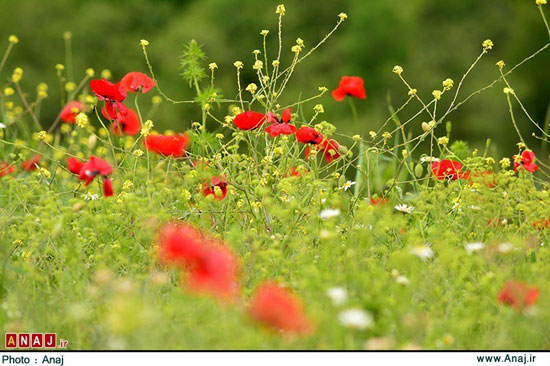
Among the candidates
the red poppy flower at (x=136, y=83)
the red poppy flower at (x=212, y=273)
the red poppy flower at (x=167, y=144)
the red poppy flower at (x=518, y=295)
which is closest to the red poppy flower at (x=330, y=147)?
the red poppy flower at (x=167, y=144)

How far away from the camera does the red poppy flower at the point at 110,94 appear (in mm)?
2570

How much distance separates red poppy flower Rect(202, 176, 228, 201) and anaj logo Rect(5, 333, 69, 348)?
781mm

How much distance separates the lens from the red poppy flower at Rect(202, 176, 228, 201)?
8.20 feet

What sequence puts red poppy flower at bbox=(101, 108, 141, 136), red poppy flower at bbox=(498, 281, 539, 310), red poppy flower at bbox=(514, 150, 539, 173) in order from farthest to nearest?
1. red poppy flower at bbox=(101, 108, 141, 136)
2. red poppy flower at bbox=(514, 150, 539, 173)
3. red poppy flower at bbox=(498, 281, 539, 310)

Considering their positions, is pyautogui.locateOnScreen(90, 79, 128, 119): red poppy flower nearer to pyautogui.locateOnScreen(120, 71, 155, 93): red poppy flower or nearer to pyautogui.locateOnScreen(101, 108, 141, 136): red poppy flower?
pyautogui.locateOnScreen(120, 71, 155, 93): red poppy flower

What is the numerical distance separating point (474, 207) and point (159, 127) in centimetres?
1586

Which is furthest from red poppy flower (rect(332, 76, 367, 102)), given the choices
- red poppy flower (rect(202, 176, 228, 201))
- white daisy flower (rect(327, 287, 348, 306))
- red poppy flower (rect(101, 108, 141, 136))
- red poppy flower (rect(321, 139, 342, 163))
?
white daisy flower (rect(327, 287, 348, 306))

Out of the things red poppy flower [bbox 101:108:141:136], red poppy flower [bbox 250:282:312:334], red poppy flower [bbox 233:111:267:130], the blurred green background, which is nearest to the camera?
red poppy flower [bbox 250:282:312:334]

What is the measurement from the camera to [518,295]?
Result: 1798 millimetres

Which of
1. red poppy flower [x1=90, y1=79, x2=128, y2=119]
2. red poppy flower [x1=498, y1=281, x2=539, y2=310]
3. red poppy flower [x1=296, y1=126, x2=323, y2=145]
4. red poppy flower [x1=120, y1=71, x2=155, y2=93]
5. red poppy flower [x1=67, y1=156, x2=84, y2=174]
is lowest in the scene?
red poppy flower [x1=498, y1=281, x2=539, y2=310]

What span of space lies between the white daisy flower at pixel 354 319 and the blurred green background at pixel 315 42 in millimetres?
16459

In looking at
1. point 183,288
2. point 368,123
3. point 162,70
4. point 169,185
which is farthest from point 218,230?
point 162,70

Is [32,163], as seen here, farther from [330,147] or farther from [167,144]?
[330,147]
